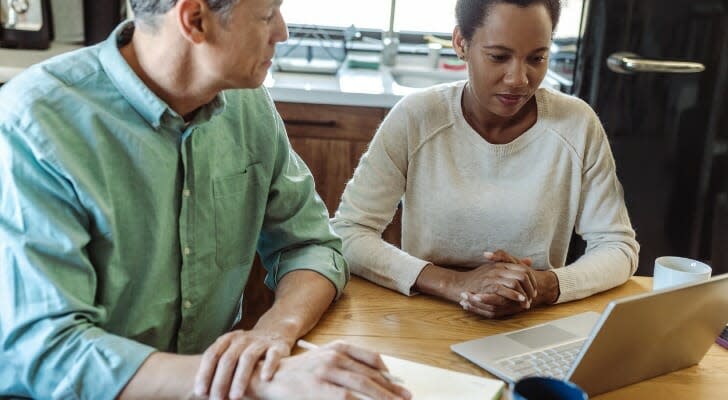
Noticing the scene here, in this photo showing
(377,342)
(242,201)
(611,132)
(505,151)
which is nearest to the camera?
(377,342)

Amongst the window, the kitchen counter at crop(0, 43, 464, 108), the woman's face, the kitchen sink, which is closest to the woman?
the woman's face

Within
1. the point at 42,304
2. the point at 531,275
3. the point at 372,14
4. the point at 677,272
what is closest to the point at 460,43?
the point at 531,275

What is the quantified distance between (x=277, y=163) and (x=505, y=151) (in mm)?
507

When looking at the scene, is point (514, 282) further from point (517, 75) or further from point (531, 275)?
point (517, 75)

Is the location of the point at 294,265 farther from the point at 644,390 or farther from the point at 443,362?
the point at 644,390

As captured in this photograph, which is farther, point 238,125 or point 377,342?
point 238,125

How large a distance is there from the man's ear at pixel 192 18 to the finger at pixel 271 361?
Result: 0.43m

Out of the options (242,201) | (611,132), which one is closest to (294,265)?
(242,201)

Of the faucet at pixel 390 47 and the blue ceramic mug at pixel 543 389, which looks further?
the faucet at pixel 390 47

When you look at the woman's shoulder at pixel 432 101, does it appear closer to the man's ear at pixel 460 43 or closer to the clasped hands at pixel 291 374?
the man's ear at pixel 460 43

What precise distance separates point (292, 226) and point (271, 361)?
1.34 feet

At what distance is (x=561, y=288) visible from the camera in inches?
53.9

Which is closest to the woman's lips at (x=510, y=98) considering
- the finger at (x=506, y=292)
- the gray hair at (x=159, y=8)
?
the finger at (x=506, y=292)

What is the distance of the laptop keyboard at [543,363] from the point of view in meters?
1.09
